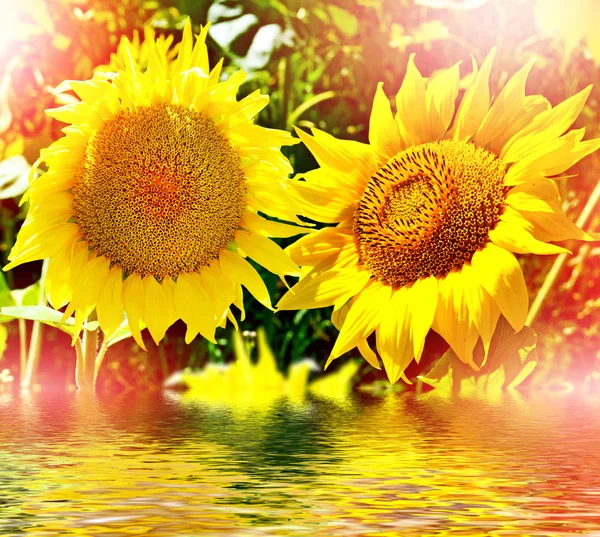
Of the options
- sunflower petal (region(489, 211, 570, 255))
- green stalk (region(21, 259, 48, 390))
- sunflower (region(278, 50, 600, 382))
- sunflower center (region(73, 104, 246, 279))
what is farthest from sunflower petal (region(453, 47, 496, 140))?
green stalk (region(21, 259, 48, 390))

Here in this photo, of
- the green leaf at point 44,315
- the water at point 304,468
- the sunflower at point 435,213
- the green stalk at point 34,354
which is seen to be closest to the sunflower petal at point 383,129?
the sunflower at point 435,213

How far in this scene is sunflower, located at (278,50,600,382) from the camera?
1.12m

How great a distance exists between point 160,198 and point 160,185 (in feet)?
0.05

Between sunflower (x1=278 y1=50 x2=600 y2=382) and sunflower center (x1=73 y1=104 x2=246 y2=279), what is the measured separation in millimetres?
113

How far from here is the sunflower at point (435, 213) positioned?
112cm

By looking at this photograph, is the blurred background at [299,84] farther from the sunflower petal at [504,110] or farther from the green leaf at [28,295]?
the sunflower petal at [504,110]

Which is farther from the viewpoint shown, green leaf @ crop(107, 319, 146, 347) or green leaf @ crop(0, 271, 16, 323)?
green leaf @ crop(0, 271, 16, 323)

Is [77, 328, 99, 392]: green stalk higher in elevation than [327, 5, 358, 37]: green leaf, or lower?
lower

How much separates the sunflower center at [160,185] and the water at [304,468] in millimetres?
212

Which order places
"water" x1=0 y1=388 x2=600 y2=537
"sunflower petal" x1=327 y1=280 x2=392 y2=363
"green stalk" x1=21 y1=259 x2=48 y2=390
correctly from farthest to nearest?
"green stalk" x1=21 y1=259 x2=48 y2=390 < "sunflower petal" x1=327 y1=280 x2=392 y2=363 < "water" x1=0 y1=388 x2=600 y2=537

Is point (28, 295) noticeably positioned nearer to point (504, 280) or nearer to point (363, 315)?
point (363, 315)

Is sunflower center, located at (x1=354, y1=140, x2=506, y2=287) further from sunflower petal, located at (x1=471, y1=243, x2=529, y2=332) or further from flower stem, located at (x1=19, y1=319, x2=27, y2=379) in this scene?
flower stem, located at (x1=19, y1=319, x2=27, y2=379)

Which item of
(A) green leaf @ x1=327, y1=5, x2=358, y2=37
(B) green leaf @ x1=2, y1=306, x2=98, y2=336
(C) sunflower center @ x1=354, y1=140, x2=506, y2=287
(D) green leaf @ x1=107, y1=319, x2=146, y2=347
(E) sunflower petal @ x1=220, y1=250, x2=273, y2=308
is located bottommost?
(D) green leaf @ x1=107, y1=319, x2=146, y2=347

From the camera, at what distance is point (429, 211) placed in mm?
1153
